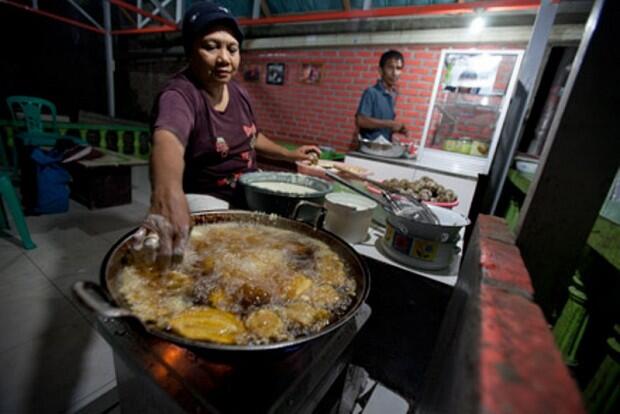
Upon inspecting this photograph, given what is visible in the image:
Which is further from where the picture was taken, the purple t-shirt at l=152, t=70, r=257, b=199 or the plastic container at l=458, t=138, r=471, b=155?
the plastic container at l=458, t=138, r=471, b=155

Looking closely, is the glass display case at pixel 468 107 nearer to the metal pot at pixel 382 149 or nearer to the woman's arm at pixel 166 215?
the metal pot at pixel 382 149

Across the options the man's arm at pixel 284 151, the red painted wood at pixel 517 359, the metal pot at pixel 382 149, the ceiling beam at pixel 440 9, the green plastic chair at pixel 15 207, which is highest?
the ceiling beam at pixel 440 9

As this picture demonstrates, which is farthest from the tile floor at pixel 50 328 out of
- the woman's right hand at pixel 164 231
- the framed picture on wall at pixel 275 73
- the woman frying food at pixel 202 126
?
the framed picture on wall at pixel 275 73

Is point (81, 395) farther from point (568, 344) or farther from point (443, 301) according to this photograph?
point (568, 344)

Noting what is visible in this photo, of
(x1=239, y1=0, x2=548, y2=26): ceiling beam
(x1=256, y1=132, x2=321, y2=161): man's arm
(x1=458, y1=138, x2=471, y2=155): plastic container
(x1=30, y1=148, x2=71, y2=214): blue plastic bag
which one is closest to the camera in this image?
(x1=256, y1=132, x2=321, y2=161): man's arm

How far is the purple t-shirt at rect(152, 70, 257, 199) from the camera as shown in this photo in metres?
1.39

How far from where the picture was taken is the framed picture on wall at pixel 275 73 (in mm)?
5539

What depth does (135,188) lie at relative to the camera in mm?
4859

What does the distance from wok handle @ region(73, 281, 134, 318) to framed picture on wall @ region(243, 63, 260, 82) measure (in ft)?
19.9

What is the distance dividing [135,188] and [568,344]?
5.64 m

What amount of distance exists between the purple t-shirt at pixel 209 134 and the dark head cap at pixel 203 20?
0.70ft

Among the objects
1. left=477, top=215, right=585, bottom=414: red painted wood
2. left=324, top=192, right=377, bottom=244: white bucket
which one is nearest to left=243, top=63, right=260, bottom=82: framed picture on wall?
left=324, top=192, right=377, bottom=244: white bucket

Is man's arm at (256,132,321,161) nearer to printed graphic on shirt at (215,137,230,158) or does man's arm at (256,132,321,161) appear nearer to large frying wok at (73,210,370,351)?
printed graphic on shirt at (215,137,230,158)

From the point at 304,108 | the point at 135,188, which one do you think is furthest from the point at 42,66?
the point at 304,108
